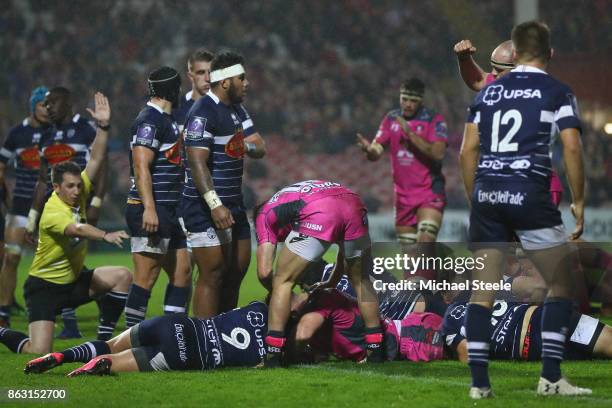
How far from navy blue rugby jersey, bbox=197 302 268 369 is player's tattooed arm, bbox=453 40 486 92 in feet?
7.87

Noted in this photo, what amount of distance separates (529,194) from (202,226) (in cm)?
318

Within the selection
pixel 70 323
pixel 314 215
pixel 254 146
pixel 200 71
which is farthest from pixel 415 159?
pixel 314 215

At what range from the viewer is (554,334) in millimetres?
5652

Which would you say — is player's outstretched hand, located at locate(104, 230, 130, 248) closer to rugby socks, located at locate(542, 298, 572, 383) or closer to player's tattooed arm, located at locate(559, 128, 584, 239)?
rugby socks, located at locate(542, 298, 572, 383)

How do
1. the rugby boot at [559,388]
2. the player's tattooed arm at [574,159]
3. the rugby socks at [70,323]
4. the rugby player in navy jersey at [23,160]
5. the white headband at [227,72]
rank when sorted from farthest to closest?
1. the rugby player in navy jersey at [23,160]
2. the rugby socks at [70,323]
3. the white headband at [227,72]
4. the rugby boot at [559,388]
5. the player's tattooed arm at [574,159]

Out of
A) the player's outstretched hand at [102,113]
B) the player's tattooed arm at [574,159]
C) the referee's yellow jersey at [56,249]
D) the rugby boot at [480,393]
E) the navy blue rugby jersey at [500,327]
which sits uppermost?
the player's outstretched hand at [102,113]

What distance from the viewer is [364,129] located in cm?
2427

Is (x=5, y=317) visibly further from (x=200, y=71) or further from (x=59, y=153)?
(x=200, y=71)

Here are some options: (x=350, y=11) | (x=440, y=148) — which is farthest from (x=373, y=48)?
(x=440, y=148)

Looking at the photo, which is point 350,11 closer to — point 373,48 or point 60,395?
point 373,48

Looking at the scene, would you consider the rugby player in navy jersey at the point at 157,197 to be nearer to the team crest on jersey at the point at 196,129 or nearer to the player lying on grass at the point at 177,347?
the team crest on jersey at the point at 196,129

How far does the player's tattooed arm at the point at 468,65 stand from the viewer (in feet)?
25.9

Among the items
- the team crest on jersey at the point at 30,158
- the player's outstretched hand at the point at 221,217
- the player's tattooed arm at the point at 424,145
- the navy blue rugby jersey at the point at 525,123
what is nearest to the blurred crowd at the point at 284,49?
the team crest on jersey at the point at 30,158

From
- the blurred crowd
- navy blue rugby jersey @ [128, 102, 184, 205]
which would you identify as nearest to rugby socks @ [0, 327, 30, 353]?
navy blue rugby jersey @ [128, 102, 184, 205]
